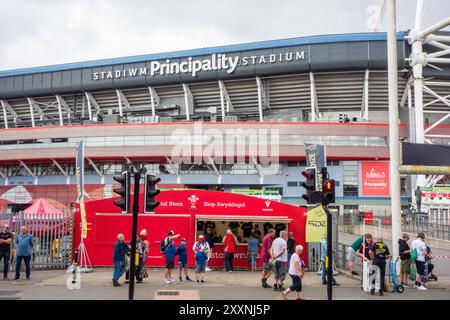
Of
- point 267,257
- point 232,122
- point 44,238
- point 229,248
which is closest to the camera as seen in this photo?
point 267,257

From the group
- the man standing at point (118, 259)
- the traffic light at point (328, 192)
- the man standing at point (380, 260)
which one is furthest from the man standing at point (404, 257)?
the man standing at point (118, 259)

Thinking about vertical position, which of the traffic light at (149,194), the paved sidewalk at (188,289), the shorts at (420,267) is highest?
the traffic light at (149,194)

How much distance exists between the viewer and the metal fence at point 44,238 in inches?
653

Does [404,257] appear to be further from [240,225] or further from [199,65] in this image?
[199,65]

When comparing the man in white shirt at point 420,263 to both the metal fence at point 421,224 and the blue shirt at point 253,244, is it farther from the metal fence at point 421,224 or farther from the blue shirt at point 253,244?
the metal fence at point 421,224

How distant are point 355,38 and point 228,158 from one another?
17.5m

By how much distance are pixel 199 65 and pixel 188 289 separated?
127 ft

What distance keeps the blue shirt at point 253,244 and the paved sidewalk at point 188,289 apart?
1622 millimetres

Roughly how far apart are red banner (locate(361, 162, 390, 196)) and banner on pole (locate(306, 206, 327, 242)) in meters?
33.5

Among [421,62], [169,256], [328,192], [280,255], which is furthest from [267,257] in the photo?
[421,62]

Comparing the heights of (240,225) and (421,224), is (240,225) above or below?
above

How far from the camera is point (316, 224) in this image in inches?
549
